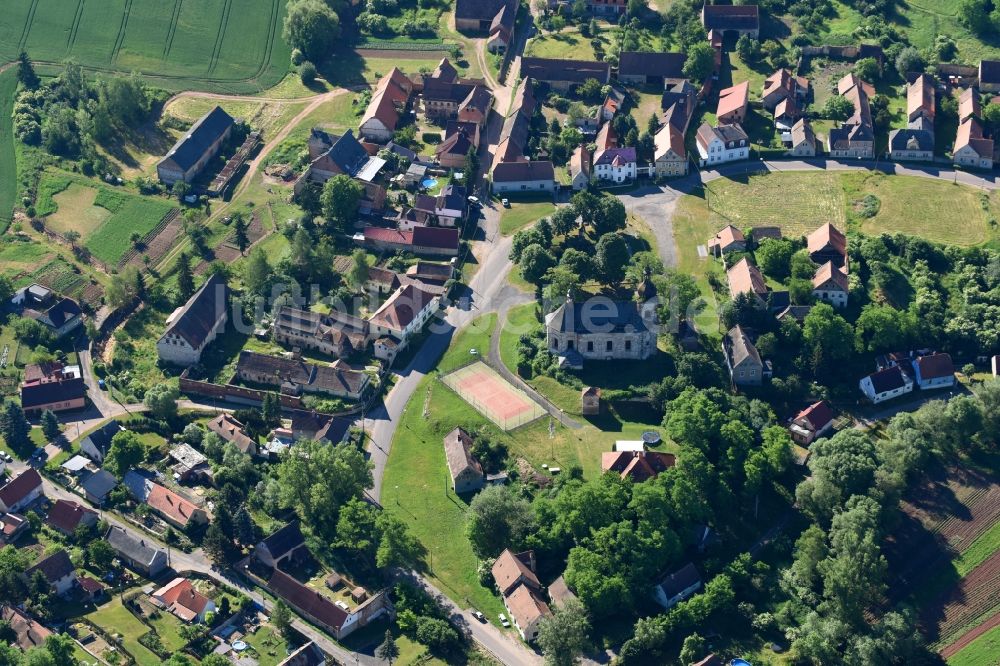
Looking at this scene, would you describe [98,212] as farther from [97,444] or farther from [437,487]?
[437,487]

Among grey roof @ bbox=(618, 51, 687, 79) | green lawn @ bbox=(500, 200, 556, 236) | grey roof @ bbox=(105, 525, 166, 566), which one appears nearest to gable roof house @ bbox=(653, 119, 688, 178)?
green lawn @ bbox=(500, 200, 556, 236)

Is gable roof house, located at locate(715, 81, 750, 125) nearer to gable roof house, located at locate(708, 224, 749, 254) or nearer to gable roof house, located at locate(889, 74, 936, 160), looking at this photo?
gable roof house, located at locate(889, 74, 936, 160)

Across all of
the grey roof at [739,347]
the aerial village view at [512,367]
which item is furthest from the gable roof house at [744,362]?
the aerial village view at [512,367]

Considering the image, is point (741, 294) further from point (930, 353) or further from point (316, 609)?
point (316, 609)

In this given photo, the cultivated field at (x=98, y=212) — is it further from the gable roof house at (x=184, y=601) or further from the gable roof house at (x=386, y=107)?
the gable roof house at (x=184, y=601)

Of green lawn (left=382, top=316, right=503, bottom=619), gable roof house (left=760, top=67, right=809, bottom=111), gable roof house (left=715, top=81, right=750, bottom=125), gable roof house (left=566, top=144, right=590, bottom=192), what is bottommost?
green lawn (left=382, top=316, right=503, bottom=619)
